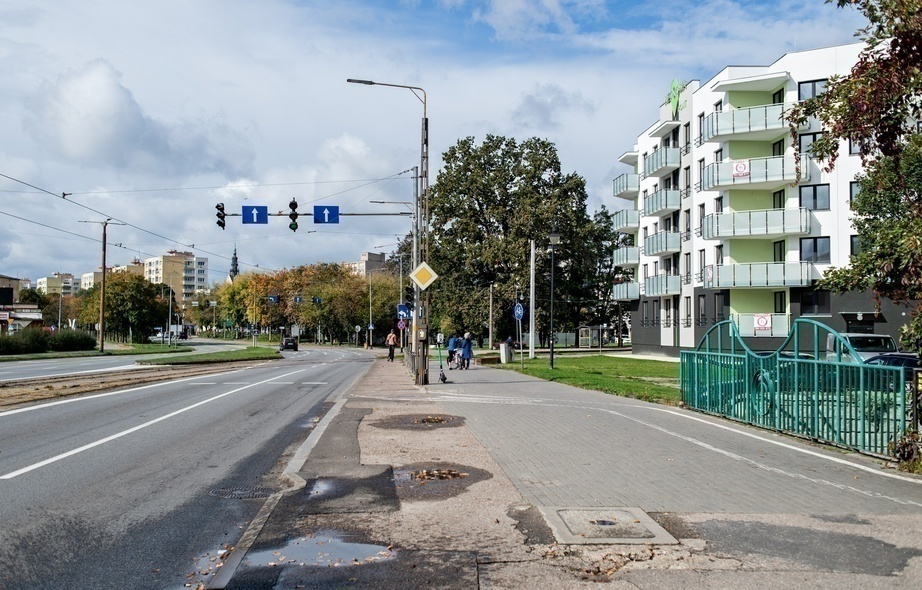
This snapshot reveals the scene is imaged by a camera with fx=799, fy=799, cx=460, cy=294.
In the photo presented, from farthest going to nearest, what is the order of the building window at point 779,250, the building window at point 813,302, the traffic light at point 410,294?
the building window at point 779,250 < the building window at point 813,302 < the traffic light at point 410,294

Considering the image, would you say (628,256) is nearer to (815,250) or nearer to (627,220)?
(627,220)

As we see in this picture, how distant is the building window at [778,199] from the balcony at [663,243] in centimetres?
738

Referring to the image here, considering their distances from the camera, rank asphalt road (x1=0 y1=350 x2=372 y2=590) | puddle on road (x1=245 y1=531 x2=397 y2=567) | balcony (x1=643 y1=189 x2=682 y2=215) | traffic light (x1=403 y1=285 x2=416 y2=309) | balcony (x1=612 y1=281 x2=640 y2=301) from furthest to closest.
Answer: balcony (x1=612 y1=281 x2=640 y2=301) < balcony (x1=643 y1=189 x2=682 y2=215) < traffic light (x1=403 y1=285 x2=416 y2=309) < asphalt road (x1=0 y1=350 x2=372 y2=590) < puddle on road (x1=245 y1=531 x2=397 y2=567)

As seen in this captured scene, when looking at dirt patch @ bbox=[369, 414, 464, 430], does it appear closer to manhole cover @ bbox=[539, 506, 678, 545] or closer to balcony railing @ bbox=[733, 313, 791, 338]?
manhole cover @ bbox=[539, 506, 678, 545]

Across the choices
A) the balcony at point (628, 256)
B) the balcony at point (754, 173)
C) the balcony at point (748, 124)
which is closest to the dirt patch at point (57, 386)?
the balcony at point (754, 173)

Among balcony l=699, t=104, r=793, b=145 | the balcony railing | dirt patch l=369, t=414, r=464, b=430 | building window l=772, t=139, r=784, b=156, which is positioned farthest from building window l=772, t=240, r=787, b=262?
dirt patch l=369, t=414, r=464, b=430

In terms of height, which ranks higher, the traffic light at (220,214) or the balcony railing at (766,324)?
the traffic light at (220,214)

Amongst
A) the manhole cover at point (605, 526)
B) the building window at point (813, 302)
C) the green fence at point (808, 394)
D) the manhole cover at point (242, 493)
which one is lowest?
the manhole cover at point (242, 493)

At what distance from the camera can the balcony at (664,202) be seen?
50.3 m

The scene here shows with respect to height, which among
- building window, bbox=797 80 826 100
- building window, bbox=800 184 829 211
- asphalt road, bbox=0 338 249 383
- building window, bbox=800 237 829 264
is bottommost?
asphalt road, bbox=0 338 249 383

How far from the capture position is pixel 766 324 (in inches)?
1647

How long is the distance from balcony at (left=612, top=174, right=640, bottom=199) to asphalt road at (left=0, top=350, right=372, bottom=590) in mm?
46968

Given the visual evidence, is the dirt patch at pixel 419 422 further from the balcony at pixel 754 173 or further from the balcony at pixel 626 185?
the balcony at pixel 626 185

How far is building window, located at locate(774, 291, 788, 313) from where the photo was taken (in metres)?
42.2
